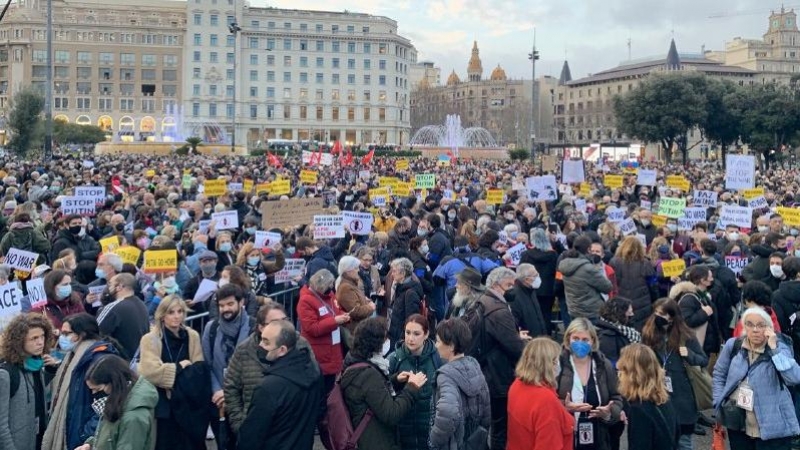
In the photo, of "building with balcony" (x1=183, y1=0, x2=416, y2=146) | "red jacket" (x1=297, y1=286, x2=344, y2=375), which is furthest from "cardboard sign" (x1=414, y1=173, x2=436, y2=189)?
"building with balcony" (x1=183, y1=0, x2=416, y2=146)

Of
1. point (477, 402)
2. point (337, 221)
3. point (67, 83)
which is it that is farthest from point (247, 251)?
point (67, 83)

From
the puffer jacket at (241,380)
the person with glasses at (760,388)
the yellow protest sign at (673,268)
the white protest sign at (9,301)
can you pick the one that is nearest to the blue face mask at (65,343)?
the puffer jacket at (241,380)

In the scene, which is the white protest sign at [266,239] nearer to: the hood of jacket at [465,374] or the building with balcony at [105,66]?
the hood of jacket at [465,374]

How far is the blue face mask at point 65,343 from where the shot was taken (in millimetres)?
5742

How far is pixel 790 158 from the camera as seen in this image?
60250 millimetres

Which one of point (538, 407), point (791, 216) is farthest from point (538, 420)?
point (791, 216)

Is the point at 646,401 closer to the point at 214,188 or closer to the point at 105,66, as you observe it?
the point at 214,188

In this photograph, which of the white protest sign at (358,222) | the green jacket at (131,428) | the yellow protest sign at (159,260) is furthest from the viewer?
the white protest sign at (358,222)

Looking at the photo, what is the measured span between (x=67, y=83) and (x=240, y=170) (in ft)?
299

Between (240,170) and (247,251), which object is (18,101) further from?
(247,251)

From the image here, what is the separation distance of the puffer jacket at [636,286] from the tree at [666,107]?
2131 inches

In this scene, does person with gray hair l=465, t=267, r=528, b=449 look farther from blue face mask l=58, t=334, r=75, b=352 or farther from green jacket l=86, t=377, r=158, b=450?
blue face mask l=58, t=334, r=75, b=352

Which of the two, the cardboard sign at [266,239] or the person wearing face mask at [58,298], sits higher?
the cardboard sign at [266,239]

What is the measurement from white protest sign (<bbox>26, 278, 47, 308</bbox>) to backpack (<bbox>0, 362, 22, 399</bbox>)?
198 centimetres
